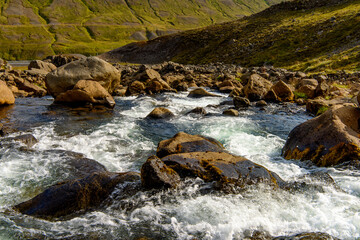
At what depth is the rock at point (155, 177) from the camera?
6.60 meters

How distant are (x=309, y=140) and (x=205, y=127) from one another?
584 centimetres

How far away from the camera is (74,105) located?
1861 centimetres

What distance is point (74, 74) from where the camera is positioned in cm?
1964

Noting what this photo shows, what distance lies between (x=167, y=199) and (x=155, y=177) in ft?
2.07

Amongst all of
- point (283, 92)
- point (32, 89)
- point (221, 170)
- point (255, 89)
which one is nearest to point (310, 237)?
point (221, 170)

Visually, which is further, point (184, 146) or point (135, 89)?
point (135, 89)

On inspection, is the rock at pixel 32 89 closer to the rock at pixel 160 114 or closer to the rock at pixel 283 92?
the rock at pixel 160 114

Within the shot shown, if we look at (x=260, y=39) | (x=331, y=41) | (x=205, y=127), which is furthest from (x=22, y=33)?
(x=205, y=127)

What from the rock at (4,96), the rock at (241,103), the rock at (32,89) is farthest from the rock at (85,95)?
the rock at (241,103)

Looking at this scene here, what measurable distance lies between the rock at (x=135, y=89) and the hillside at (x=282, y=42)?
71.9 ft

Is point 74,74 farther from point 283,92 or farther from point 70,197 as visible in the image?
point 283,92

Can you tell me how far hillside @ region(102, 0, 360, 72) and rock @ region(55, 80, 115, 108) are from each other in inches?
1069

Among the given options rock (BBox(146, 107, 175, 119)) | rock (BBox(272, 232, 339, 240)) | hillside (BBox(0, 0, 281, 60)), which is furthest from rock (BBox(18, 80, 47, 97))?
hillside (BBox(0, 0, 281, 60))

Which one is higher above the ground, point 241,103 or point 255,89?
point 255,89
